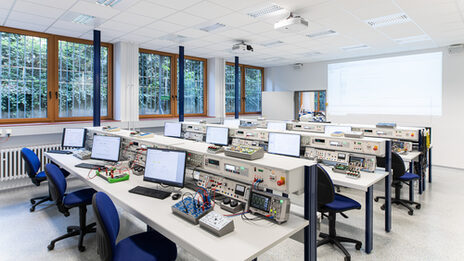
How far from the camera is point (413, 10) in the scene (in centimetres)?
378

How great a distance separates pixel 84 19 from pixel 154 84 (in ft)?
8.24

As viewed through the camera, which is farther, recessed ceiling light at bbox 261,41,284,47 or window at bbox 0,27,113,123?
recessed ceiling light at bbox 261,41,284,47

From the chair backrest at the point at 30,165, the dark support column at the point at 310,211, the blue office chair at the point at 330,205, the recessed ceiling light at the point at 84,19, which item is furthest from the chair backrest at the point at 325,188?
the recessed ceiling light at the point at 84,19

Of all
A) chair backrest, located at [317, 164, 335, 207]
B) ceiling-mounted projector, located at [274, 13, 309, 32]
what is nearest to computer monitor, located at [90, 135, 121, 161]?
chair backrest, located at [317, 164, 335, 207]

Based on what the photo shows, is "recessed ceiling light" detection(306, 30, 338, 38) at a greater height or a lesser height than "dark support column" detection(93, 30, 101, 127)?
greater

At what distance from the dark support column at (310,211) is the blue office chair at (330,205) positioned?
746mm

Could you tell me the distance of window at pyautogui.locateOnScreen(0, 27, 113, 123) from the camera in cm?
470

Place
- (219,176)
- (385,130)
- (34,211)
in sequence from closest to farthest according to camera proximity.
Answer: (219,176)
(34,211)
(385,130)

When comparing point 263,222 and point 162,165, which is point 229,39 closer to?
point 162,165

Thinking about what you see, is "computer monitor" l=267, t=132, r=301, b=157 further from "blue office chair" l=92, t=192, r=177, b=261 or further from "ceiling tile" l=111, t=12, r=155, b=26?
"ceiling tile" l=111, t=12, r=155, b=26

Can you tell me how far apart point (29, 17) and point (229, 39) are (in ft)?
11.1

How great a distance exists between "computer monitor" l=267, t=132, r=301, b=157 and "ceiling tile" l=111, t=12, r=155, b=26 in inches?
106

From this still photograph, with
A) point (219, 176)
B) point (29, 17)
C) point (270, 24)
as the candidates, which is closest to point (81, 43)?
point (29, 17)

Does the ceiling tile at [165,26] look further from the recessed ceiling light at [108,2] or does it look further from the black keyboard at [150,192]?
the black keyboard at [150,192]
